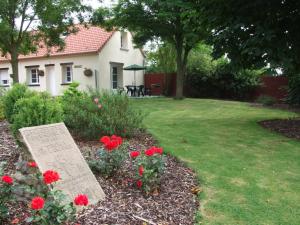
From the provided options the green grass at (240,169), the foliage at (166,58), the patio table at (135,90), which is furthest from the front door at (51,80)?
the green grass at (240,169)

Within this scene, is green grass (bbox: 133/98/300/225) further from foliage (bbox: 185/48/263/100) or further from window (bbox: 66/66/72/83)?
window (bbox: 66/66/72/83)

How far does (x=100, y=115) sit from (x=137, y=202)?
2.88 metres

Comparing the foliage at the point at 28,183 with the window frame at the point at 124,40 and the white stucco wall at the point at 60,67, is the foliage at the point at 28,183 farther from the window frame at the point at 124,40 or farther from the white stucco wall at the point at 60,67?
the window frame at the point at 124,40

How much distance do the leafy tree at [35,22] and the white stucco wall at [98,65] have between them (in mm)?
5130

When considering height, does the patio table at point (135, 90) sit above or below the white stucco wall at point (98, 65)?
below

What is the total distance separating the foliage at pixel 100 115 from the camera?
6.70 m

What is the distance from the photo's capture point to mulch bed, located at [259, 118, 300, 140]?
30.6 ft

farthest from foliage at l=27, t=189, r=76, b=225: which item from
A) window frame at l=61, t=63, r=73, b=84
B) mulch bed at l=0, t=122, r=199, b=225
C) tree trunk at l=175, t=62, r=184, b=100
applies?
window frame at l=61, t=63, r=73, b=84

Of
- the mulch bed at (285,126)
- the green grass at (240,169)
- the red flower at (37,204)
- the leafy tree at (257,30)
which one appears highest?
the leafy tree at (257,30)

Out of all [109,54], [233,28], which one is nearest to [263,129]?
[233,28]

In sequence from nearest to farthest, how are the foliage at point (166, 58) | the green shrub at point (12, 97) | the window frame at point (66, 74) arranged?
the green shrub at point (12, 97) < the window frame at point (66, 74) < the foliage at point (166, 58)

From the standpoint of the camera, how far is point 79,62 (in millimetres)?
24141

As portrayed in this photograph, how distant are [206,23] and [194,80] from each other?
13.2 m

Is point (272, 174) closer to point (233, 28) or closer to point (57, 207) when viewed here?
point (57, 207)
